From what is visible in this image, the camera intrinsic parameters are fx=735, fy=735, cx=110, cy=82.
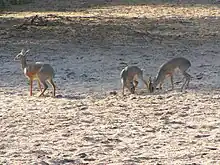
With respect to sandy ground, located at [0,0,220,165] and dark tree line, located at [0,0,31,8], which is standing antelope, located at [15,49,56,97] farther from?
dark tree line, located at [0,0,31,8]

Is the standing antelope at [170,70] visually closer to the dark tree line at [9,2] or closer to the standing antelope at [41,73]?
the standing antelope at [41,73]

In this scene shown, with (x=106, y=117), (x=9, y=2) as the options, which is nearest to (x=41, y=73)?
(x=106, y=117)

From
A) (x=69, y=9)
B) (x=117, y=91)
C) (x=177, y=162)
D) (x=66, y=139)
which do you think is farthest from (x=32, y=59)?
(x=69, y=9)

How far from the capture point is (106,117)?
8.15 metres

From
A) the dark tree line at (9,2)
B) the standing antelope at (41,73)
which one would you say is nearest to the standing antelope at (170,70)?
the standing antelope at (41,73)

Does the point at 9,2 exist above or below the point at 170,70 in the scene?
above

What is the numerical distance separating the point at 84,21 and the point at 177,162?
13891 mm

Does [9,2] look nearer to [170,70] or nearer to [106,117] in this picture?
[170,70]

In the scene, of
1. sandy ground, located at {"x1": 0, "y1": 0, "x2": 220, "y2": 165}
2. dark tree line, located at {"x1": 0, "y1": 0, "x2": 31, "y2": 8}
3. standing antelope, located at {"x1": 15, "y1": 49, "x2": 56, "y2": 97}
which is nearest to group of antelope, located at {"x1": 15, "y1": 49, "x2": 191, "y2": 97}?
standing antelope, located at {"x1": 15, "y1": 49, "x2": 56, "y2": 97}

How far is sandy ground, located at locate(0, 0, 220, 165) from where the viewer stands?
6.52 m

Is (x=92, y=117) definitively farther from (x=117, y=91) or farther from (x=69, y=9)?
(x=69, y=9)

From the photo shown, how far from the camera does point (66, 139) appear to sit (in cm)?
711

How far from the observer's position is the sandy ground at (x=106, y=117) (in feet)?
21.4

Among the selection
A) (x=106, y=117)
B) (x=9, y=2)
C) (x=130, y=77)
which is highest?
(x=9, y=2)
